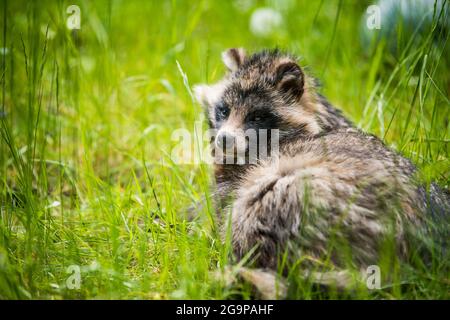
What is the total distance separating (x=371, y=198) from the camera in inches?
135

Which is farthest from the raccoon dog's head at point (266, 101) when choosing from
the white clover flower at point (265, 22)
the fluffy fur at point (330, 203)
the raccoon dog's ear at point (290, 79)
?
the white clover flower at point (265, 22)

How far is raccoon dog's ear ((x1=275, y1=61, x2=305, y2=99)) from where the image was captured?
191 inches

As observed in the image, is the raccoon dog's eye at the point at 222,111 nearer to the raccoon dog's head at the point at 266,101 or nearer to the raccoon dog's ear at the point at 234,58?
the raccoon dog's head at the point at 266,101

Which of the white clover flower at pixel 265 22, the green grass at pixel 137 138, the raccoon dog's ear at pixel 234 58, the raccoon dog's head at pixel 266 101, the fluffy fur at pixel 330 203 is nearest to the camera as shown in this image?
the fluffy fur at pixel 330 203

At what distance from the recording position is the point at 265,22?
7.80 meters

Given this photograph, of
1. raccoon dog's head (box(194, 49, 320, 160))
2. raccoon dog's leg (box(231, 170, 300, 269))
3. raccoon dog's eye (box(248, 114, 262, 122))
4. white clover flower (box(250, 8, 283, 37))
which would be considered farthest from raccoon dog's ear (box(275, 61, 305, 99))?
white clover flower (box(250, 8, 283, 37))

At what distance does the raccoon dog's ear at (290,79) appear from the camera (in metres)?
4.86

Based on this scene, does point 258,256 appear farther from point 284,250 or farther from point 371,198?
point 371,198

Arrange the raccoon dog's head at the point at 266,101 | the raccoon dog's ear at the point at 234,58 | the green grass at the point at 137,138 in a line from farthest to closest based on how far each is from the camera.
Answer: the raccoon dog's ear at the point at 234,58 < the raccoon dog's head at the point at 266,101 < the green grass at the point at 137,138

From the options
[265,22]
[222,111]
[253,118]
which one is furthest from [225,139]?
[265,22]

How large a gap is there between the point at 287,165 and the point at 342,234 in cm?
69

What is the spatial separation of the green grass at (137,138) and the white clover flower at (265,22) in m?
0.12

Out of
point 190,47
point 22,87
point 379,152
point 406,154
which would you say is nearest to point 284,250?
point 379,152

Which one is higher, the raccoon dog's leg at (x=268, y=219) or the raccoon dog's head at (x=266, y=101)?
the raccoon dog's head at (x=266, y=101)
